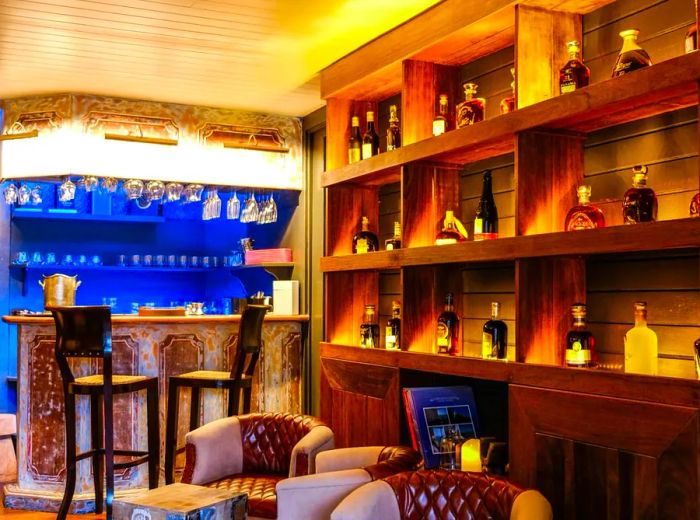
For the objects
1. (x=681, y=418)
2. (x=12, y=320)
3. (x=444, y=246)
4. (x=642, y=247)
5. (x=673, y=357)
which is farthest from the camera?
(x=12, y=320)

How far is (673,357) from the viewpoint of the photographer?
281cm

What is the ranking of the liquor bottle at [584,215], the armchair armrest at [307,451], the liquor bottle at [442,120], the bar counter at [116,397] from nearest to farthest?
the liquor bottle at [584,215] → the armchair armrest at [307,451] → the liquor bottle at [442,120] → the bar counter at [116,397]

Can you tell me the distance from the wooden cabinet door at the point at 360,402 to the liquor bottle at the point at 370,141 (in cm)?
119

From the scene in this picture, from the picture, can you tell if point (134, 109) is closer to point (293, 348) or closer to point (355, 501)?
point (293, 348)

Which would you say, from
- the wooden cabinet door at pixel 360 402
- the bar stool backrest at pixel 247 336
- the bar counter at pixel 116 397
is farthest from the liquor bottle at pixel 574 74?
the bar counter at pixel 116 397

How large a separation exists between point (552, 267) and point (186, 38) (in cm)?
239

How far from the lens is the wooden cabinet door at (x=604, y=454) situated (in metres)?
2.42

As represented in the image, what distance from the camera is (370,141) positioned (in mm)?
4617

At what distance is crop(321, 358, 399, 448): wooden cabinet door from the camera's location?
3.98 meters

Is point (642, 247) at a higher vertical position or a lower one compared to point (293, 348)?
higher

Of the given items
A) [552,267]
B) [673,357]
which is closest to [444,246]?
[552,267]

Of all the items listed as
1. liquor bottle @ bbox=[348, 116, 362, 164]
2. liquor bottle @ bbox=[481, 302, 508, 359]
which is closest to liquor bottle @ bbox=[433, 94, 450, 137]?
liquor bottle @ bbox=[348, 116, 362, 164]

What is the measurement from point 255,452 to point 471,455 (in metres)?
1.22

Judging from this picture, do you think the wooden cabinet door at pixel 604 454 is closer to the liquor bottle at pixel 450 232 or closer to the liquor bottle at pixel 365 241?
the liquor bottle at pixel 450 232
